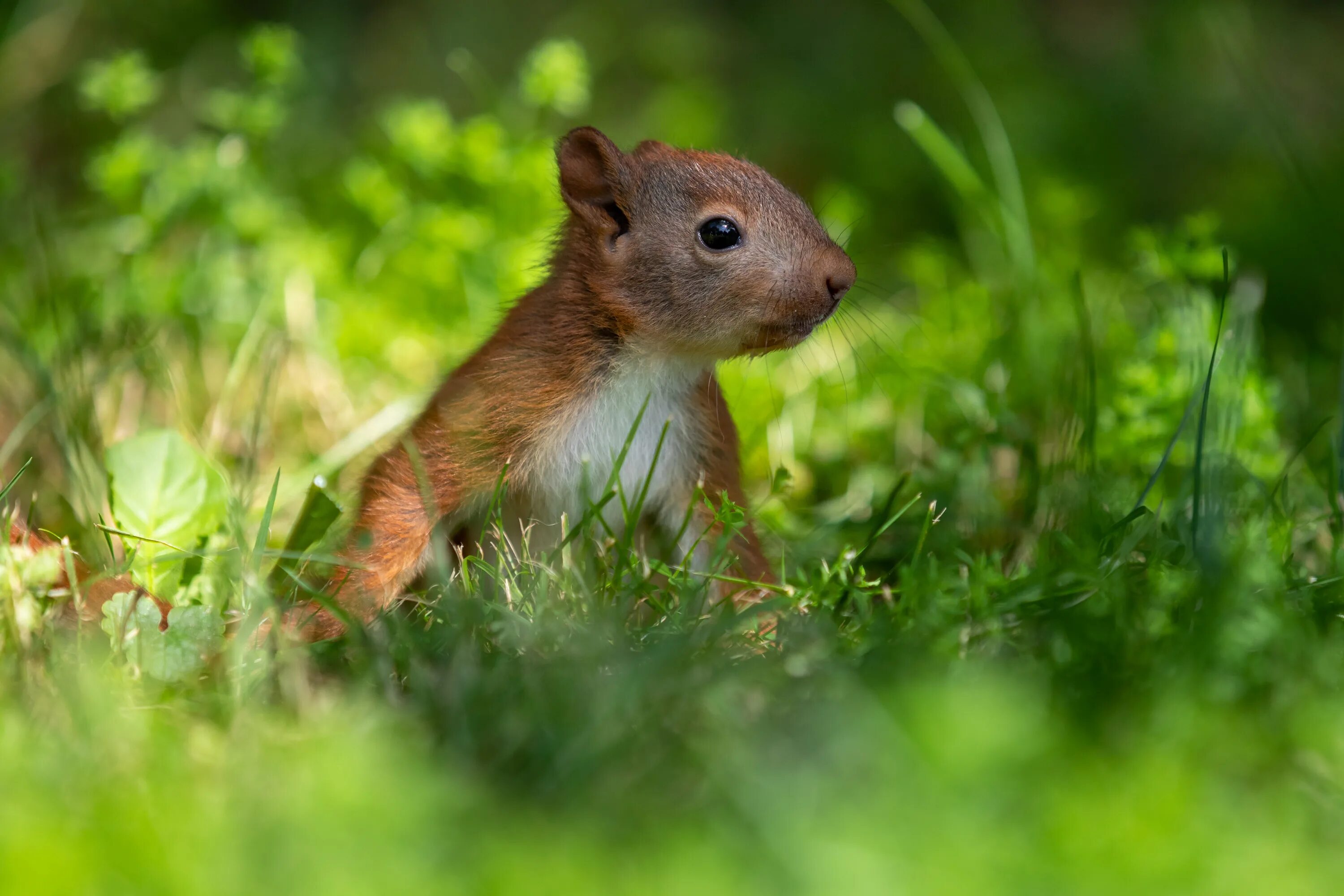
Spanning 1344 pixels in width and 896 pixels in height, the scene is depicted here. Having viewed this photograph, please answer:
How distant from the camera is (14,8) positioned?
6730 millimetres

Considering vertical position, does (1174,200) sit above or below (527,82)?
below

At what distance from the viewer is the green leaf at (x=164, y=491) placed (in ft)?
10.9

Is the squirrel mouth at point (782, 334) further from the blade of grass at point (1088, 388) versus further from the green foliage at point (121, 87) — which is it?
the green foliage at point (121, 87)

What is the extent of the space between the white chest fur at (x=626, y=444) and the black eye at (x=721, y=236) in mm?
306

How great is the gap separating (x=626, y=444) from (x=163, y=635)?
1115 mm

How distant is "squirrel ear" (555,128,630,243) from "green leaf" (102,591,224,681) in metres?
1.40

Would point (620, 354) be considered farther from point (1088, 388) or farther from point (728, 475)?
point (1088, 388)

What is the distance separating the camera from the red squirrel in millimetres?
3209

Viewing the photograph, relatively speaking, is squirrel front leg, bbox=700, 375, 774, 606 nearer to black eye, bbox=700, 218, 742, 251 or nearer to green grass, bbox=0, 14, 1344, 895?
green grass, bbox=0, 14, 1344, 895

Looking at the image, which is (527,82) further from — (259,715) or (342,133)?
(259,715)

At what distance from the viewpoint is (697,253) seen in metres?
3.32

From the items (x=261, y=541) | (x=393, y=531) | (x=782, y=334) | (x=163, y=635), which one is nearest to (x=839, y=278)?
(x=782, y=334)

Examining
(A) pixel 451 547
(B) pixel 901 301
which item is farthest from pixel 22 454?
(B) pixel 901 301

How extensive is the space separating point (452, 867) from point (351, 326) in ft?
12.0
